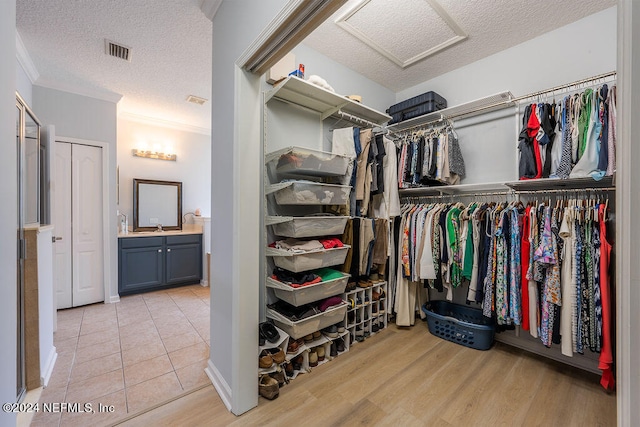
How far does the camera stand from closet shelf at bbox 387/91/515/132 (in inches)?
87.8

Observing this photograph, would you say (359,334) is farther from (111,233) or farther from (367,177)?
(111,233)

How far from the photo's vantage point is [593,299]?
1609mm

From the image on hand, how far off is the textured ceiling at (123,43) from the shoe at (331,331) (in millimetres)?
2635

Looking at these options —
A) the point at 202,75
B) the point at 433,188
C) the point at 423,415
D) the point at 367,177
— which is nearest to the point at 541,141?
the point at 433,188

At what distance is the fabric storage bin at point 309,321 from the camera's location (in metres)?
1.78

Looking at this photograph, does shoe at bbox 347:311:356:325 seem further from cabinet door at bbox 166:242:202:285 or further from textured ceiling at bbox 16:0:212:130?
cabinet door at bbox 166:242:202:285

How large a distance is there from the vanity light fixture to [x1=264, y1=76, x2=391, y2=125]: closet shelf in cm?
299

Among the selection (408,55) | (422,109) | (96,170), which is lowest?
(96,170)

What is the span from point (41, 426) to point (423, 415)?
2.08m


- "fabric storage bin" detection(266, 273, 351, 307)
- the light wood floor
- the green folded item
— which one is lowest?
the light wood floor

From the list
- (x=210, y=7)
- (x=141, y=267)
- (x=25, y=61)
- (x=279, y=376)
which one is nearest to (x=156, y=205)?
(x=141, y=267)

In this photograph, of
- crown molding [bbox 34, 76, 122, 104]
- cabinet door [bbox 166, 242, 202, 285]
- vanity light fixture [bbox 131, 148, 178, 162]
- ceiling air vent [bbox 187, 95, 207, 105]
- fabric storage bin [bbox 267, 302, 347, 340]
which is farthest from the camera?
vanity light fixture [bbox 131, 148, 178, 162]

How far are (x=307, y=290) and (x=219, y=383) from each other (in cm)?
80

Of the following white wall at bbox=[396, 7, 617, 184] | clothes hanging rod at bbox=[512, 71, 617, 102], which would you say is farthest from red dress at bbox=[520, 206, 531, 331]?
clothes hanging rod at bbox=[512, 71, 617, 102]
